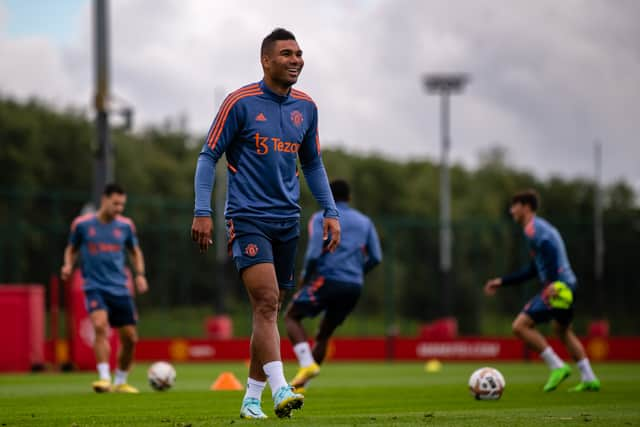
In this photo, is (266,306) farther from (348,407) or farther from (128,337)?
(128,337)

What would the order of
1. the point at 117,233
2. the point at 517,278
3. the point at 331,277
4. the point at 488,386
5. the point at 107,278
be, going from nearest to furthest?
the point at 488,386
the point at 331,277
the point at 517,278
the point at 107,278
the point at 117,233

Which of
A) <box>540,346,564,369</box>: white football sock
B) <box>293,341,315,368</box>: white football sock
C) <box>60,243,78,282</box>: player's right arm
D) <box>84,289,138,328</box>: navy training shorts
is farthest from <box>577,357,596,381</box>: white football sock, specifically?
<box>60,243,78,282</box>: player's right arm

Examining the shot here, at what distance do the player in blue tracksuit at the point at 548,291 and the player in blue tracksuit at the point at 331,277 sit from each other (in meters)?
1.75

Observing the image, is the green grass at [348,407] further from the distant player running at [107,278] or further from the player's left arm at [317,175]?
the player's left arm at [317,175]

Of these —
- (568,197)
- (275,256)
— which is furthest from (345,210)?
(568,197)

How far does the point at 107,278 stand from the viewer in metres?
13.2

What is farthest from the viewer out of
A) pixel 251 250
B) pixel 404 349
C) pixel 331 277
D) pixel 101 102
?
pixel 404 349

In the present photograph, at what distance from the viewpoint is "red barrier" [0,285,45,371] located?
20.5 m

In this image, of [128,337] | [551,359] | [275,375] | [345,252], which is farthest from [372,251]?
[275,375]

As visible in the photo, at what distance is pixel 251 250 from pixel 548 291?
610cm

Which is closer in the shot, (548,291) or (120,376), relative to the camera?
(548,291)

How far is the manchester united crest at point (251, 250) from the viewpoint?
7344 millimetres

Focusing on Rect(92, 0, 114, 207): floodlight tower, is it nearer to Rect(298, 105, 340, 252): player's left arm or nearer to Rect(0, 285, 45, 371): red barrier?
Rect(0, 285, 45, 371): red barrier

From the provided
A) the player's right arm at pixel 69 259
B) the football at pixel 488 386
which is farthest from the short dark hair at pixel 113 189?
the football at pixel 488 386
